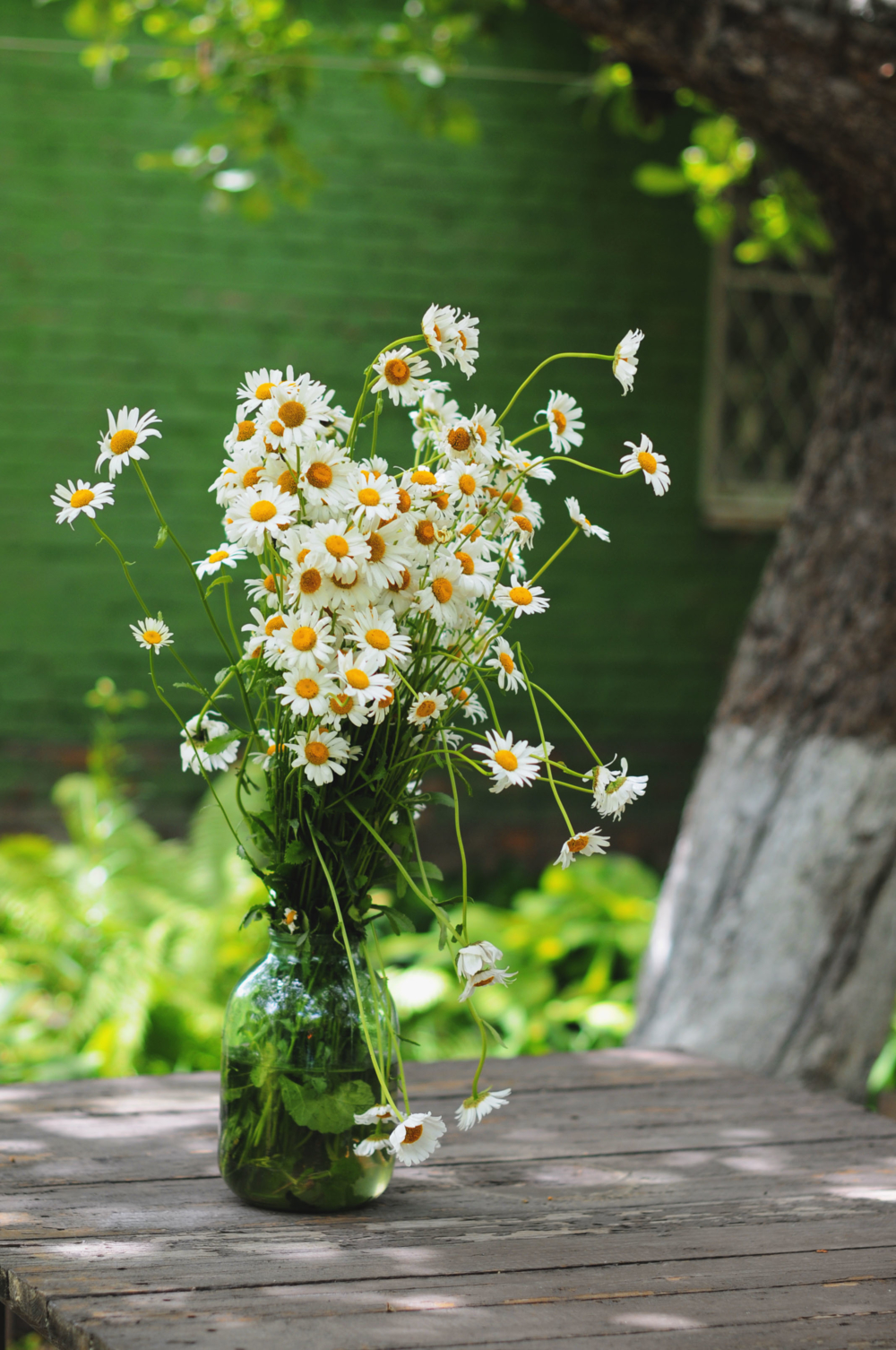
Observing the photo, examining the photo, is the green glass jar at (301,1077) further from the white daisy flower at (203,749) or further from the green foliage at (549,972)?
the green foliage at (549,972)

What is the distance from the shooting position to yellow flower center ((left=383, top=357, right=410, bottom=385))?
1383mm

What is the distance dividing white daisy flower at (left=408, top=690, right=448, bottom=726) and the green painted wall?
423 cm

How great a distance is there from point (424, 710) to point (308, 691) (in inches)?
5.6

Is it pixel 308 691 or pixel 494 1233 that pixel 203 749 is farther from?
pixel 494 1233

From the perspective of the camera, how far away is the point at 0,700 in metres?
5.40

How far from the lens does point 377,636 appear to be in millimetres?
1299

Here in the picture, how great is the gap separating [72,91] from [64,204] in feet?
1.43

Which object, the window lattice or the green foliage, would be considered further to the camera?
the window lattice

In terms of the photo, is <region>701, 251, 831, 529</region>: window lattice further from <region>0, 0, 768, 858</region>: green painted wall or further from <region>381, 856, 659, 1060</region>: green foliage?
<region>381, 856, 659, 1060</region>: green foliage

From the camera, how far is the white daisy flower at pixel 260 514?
1.31 meters

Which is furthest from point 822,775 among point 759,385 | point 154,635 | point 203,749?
point 759,385

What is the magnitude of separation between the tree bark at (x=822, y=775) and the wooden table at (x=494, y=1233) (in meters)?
0.68

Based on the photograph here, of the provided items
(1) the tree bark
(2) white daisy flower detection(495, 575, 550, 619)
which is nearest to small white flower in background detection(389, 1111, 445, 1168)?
(2) white daisy flower detection(495, 575, 550, 619)

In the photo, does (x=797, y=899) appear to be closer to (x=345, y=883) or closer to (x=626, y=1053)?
(x=626, y=1053)
